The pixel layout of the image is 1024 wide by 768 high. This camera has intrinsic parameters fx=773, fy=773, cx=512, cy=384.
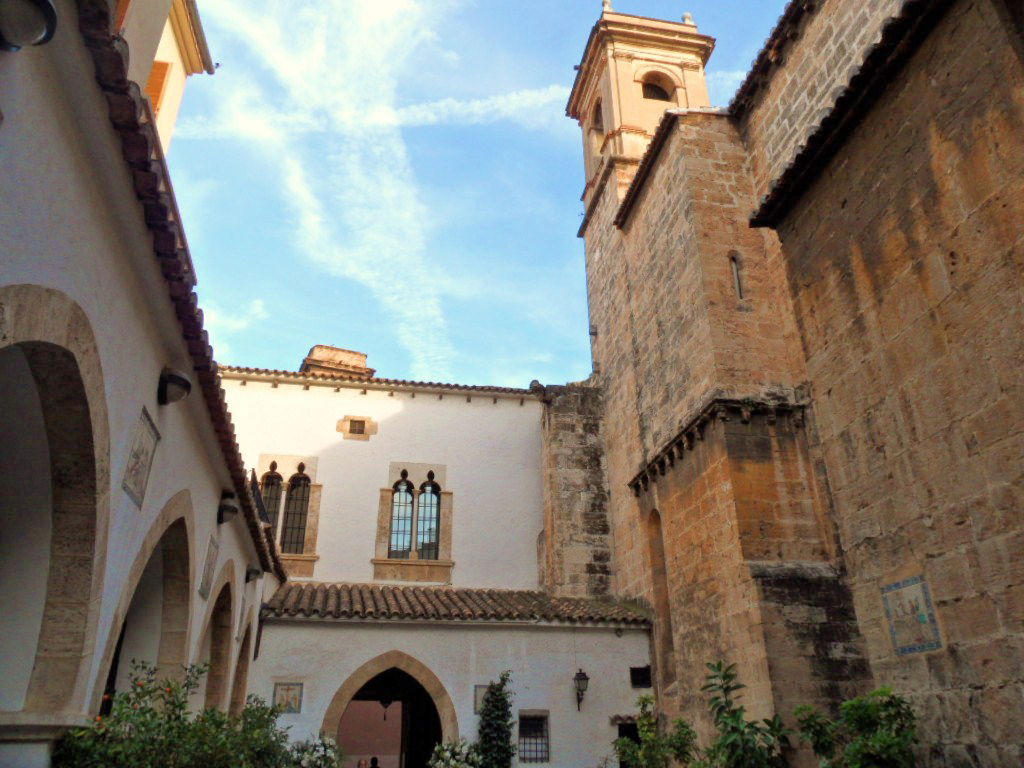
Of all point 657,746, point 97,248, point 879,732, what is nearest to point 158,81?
point 97,248

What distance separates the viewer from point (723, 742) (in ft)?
22.4

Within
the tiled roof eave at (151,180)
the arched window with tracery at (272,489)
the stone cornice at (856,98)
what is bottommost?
the tiled roof eave at (151,180)

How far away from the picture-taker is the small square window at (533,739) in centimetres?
1201

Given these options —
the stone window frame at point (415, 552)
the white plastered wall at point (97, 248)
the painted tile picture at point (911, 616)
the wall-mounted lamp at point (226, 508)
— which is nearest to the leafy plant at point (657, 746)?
the painted tile picture at point (911, 616)

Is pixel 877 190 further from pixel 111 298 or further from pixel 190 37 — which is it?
pixel 190 37

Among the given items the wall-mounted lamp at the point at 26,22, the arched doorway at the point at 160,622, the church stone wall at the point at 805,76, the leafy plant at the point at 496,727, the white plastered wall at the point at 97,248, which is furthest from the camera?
the leafy plant at the point at 496,727

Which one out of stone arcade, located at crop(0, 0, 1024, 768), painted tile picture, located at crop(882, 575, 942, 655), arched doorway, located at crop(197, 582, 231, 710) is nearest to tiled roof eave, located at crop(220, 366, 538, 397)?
stone arcade, located at crop(0, 0, 1024, 768)

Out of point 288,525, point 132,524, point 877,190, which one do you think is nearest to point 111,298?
point 132,524

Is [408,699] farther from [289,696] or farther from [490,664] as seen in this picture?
[289,696]

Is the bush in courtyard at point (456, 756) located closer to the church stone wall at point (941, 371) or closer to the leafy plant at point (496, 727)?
the leafy plant at point (496, 727)

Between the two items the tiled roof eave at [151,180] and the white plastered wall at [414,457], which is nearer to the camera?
the tiled roof eave at [151,180]

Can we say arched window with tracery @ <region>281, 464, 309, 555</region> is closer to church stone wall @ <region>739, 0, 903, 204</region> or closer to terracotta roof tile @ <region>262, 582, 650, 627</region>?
terracotta roof tile @ <region>262, 582, 650, 627</region>

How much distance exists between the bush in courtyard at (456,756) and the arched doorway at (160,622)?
5.24 m

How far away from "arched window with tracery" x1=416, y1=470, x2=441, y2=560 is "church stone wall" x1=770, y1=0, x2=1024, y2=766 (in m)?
10.2
